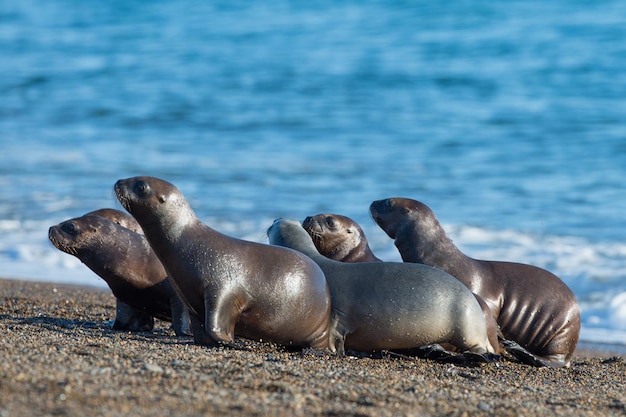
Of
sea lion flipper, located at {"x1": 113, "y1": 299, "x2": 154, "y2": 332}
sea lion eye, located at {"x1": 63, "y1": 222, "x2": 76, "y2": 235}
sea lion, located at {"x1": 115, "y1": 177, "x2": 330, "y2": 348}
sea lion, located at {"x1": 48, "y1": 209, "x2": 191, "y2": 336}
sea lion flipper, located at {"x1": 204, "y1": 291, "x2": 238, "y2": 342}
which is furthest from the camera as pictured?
sea lion eye, located at {"x1": 63, "y1": 222, "x2": 76, "y2": 235}

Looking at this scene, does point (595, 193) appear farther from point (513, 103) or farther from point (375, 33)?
point (375, 33)

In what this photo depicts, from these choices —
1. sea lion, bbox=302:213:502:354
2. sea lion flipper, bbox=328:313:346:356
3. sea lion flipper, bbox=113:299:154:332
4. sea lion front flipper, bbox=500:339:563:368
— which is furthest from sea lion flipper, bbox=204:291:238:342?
sea lion front flipper, bbox=500:339:563:368

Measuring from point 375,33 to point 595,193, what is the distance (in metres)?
17.1

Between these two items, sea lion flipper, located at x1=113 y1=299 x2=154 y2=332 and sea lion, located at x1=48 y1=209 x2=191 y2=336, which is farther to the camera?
sea lion, located at x1=48 y1=209 x2=191 y2=336

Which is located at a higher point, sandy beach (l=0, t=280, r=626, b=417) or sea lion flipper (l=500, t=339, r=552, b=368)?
sandy beach (l=0, t=280, r=626, b=417)

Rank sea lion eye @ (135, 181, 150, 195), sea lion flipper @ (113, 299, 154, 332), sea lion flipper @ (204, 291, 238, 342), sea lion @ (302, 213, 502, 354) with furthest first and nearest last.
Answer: sea lion @ (302, 213, 502, 354) → sea lion flipper @ (113, 299, 154, 332) → sea lion eye @ (135, 181, 150, 195) → sea lion flipper @ (204, 291, 238, 342)

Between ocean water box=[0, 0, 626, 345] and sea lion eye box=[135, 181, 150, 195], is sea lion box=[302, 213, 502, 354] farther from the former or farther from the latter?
ocean water box=[0, 0, 626, 345]

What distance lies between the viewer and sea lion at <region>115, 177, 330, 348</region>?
714 centimetres

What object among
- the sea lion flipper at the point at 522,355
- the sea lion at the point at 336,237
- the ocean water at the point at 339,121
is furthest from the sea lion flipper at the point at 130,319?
the ocean water at the point at 339,121

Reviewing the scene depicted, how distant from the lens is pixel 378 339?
7.46m

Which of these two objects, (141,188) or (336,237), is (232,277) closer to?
(141,188)

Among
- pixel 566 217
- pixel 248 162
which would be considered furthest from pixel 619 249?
pixel 248 162

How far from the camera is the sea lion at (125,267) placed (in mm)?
8422

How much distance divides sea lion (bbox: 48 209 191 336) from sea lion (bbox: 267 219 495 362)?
152cm
